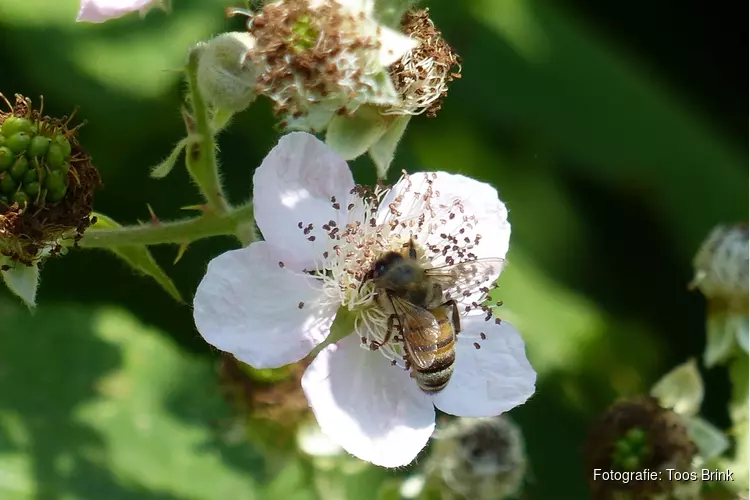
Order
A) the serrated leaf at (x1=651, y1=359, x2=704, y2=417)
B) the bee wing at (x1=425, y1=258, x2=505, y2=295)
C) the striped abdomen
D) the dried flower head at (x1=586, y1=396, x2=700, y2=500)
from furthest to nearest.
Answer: the serrated leaf at (x1=651, y1=359, x2=704, y2=417) → the dried flower head at (x1=586, y1=396, x2=700, y2=500) → the bee wing at (x1=425, y1=258, x2=505, y2=295) → the striped abdomen

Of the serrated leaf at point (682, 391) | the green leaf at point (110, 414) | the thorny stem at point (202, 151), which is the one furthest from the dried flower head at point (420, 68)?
the green leaf at point (110, 414)

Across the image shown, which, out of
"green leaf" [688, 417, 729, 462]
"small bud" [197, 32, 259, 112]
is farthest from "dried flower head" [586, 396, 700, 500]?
"small bud" [197, 32, 259, 112]

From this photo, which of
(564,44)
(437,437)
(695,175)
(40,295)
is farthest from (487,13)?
(40,295)

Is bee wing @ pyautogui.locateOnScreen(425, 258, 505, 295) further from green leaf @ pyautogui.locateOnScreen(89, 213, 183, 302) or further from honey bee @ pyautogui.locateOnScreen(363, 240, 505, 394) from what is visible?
green leaf @ pyautogui.locateOnScreen(89, 213, 183, 302)

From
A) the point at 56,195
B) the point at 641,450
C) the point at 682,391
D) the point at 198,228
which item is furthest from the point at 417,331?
the point at 682,391

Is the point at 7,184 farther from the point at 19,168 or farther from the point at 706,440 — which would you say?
the point at 706,440

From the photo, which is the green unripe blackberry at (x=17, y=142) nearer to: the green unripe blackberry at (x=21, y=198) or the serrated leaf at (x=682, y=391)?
the green unripe blackberry at (x=21, y=198)

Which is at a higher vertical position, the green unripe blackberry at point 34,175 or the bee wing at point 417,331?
the green unripe blackberry at point 34,175

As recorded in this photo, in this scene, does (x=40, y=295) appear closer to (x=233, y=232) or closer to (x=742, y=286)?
(x=233, y=232)

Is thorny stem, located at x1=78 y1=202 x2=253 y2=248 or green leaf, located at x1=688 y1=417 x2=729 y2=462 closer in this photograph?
thorny stem, located at x1=78 y1=202 x2=253 y2=248
